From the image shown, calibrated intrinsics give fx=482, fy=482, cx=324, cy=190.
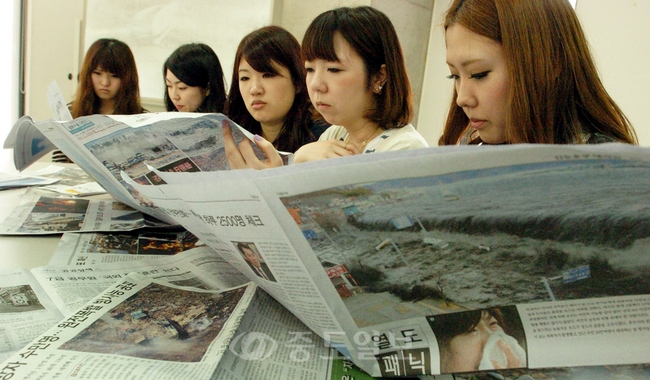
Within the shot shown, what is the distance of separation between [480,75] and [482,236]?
0.33 metres

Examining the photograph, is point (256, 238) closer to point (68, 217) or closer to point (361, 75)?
point (68, 217)

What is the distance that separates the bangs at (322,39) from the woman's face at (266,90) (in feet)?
0.91

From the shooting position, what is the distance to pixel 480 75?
1.81 feet

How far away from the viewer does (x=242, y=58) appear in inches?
47.4

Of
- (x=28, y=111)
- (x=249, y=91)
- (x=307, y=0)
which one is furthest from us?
(x=28, y=111)

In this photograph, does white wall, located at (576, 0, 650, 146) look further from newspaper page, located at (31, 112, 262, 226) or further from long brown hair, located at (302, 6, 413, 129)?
newspaper page, located at (31, 112, 262, 226)

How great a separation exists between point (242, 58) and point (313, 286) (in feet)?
3.29

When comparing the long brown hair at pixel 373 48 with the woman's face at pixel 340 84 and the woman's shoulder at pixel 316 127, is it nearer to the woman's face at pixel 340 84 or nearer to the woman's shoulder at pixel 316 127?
the woman's face at pixel 340 84

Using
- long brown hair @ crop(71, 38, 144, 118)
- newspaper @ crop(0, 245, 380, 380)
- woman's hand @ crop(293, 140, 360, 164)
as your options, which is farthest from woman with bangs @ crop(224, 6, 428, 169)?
long brown hair @ crop(71, 38, 144, 118)

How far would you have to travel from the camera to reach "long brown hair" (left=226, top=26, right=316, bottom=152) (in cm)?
117

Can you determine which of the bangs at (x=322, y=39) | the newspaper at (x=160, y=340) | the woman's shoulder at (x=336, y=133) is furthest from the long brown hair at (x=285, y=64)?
the newspaper at (x=160, y=340)

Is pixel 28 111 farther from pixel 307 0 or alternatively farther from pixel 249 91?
pixel 249 91

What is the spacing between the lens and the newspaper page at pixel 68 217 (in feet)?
1.95

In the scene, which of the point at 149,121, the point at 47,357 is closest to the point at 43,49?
the point at 149,121
